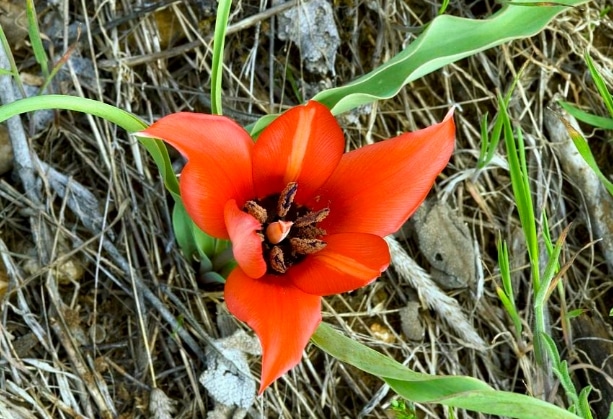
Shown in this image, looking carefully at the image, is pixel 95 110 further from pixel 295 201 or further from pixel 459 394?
pixel 459 394

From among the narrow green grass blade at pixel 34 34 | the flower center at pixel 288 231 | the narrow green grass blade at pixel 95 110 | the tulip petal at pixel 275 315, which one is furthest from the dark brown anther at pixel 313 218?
the narrow green grass blade at pixel 34 34

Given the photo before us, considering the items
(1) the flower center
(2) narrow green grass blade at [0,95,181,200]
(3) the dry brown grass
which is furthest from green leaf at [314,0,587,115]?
(3) the dry brown grass

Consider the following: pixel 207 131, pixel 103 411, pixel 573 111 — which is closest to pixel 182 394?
pixel 103 411

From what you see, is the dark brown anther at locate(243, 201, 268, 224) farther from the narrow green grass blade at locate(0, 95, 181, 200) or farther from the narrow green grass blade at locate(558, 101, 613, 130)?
the narrow green grass blade at locate(558, 101, 613, 130)

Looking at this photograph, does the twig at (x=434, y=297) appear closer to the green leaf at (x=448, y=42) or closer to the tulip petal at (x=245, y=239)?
the green leaf at (x=448, y=42)

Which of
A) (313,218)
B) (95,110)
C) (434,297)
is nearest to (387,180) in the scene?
(313,218)

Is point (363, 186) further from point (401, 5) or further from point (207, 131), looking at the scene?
point (401, 5)
